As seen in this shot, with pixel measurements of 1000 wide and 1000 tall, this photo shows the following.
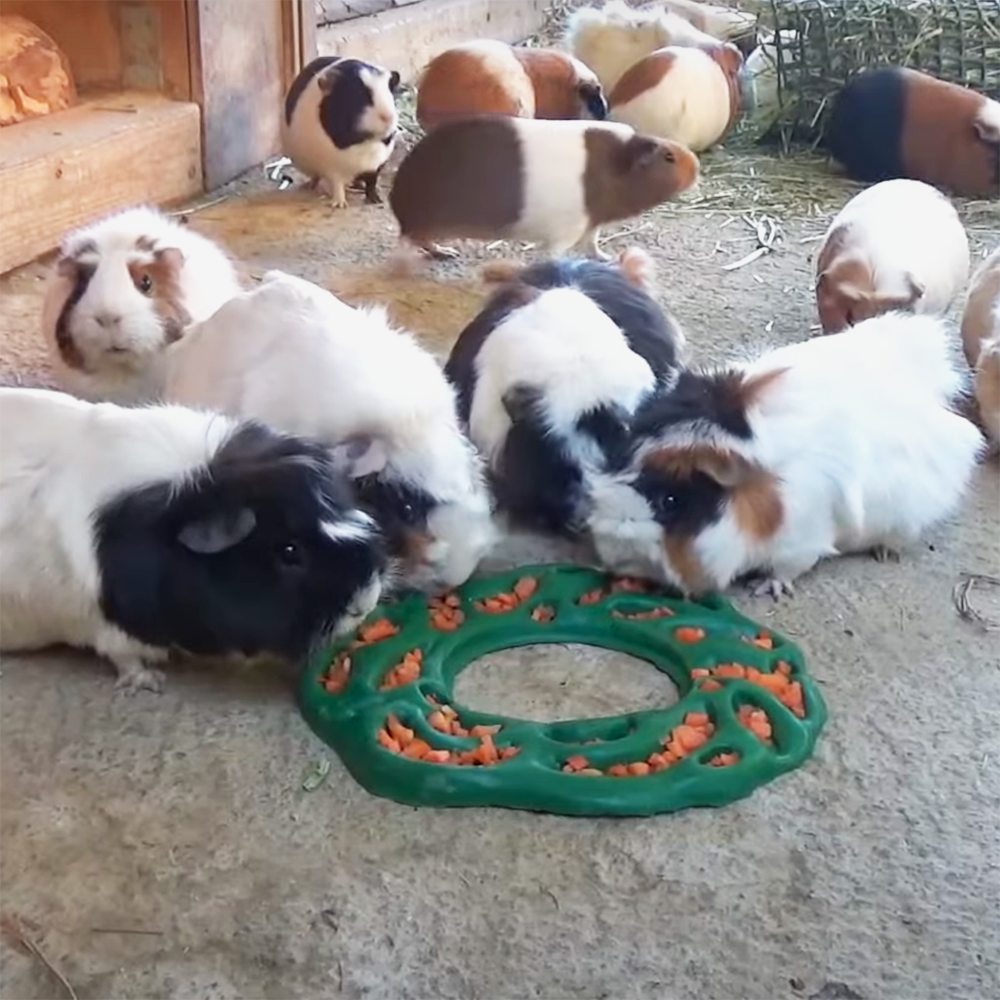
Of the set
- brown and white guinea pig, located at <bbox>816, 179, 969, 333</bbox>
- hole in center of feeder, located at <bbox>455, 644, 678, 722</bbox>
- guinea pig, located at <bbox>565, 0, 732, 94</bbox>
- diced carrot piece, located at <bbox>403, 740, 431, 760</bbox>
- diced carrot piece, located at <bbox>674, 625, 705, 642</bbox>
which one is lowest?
guinea pig, located at <bbox>565, 0, 732, 94</bbox>

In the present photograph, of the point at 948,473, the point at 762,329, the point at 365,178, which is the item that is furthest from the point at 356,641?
the point at 365,178

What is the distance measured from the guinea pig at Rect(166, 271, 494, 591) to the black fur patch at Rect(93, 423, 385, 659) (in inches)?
4.8

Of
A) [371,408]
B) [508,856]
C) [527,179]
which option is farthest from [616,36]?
[508,856]

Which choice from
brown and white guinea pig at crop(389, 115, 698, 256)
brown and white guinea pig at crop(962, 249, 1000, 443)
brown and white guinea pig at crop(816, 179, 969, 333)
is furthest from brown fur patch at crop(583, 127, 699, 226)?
A: brown and white guinea pig at crop(962, 249, 1000, 443)

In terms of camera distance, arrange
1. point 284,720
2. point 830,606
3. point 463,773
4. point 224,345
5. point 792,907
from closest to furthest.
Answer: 1. point 792,907
2. point 463,773
3. point 284,720
4. point 830,606
5. point 224,345

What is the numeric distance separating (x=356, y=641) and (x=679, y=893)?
51cm

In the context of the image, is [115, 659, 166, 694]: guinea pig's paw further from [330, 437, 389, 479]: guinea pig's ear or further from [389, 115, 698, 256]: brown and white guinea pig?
[389, 115, 698, 256]: brown and white guinea pig

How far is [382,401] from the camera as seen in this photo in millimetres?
1616

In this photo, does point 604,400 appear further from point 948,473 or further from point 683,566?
point 948,473

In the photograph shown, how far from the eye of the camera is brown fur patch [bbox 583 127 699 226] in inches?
113

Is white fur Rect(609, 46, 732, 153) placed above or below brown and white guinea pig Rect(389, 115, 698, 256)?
below

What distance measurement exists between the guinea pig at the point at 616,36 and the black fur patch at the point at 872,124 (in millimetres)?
845

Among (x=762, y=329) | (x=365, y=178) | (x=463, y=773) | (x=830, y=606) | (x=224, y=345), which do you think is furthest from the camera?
(x=365, y=178)

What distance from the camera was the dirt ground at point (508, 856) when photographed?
1153mm
